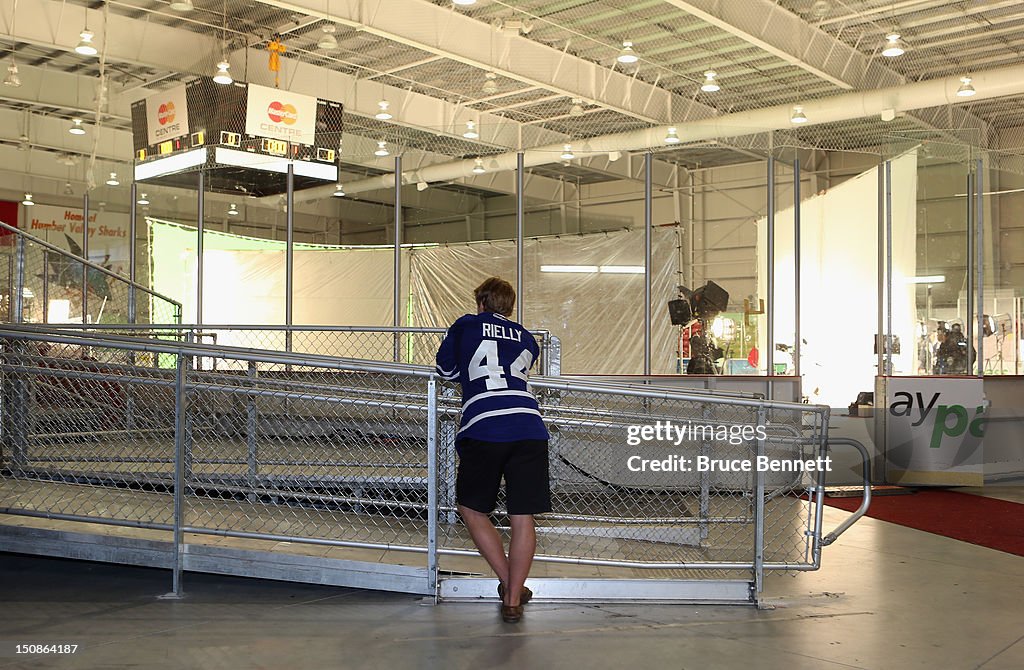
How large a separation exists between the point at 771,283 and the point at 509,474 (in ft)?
16.1

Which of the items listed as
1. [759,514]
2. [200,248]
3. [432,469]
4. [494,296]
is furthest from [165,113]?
[759,514]

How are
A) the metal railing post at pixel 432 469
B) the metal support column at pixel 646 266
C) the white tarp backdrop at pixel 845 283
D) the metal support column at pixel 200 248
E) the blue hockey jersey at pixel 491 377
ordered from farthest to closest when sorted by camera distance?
the metal support column at pixel 200 248
the white tarp backdrop at pixel 845 283
the metal support column at pixel 646 266
the metal railing post at pixel 432 469
the blue hockey jersey at pixel 491 377

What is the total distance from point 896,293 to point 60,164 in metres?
16.2

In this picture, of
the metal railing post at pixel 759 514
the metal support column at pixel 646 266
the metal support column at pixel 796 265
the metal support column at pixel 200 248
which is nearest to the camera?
the metal railing post at pixel 759 514

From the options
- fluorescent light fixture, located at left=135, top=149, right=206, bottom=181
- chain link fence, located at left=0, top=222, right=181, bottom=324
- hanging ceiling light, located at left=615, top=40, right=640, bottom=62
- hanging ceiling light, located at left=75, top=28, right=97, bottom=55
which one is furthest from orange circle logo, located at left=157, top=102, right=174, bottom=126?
hanging ceiling light, located at left=615, top=40, right=640, bottom=62

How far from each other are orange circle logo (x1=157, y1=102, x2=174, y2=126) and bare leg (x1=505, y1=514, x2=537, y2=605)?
8745 millimetres

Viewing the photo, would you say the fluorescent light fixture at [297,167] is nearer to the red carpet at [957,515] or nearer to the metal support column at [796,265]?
the metal support column at [796,265]

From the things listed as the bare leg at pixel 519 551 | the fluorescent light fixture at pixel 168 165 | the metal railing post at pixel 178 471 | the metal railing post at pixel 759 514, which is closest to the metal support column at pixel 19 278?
the fluorescent light fixture at pixel 168 165

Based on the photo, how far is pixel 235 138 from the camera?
8.95 meters

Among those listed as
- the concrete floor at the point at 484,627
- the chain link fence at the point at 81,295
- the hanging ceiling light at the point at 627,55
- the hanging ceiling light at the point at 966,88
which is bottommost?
the concrete floor at the point at 484,627

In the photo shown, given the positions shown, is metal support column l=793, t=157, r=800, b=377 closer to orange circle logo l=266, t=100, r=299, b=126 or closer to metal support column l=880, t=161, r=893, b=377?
metal support column l=880, t=161, r=893, b=377

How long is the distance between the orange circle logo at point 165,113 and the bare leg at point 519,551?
875 centimetres

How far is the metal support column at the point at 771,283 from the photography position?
801 centimetres

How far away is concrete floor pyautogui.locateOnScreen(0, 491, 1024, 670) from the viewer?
345 centimetres
